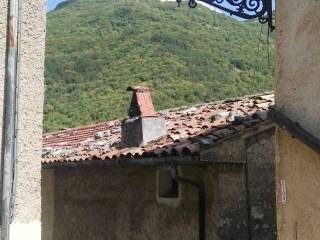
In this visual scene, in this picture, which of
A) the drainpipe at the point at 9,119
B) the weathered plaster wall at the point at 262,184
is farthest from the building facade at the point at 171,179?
the drainpipe at the point at 9,119

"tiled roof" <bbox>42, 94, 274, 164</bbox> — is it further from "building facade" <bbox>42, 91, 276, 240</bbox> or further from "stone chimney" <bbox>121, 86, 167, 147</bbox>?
"stone chimney" <bbox>121, 86, 167, 147</bbox>

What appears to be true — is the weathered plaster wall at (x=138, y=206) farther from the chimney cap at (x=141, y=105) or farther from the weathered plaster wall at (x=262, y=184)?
the chimney cap at (x=141, y=105)

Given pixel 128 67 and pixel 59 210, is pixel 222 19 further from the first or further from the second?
A: pixel 59 210

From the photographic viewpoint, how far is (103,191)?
10.6 m

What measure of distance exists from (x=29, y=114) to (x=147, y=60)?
28307 mm

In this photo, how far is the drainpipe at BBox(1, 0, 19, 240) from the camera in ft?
9.41

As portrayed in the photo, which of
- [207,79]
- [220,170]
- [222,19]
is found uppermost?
[222,19]

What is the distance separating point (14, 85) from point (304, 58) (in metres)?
2.13

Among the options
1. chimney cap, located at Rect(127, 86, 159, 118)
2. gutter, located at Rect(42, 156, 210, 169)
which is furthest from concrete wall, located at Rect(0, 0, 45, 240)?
chimney cap, located at Rect(127, 86, 159, 118)

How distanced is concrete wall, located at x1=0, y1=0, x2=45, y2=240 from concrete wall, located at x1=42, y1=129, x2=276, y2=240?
15.3 feet

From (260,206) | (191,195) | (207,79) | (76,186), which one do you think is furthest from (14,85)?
(207,79)

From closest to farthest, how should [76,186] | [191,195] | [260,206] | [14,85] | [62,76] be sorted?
[14,85]
[260,206]
[191,195]
[76,186]
[62,76]

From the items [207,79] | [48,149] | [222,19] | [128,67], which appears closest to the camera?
[48,149]

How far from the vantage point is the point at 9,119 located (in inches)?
116
